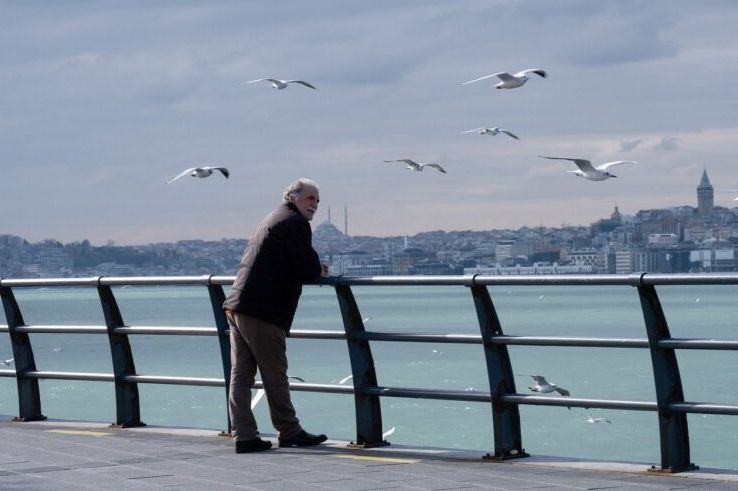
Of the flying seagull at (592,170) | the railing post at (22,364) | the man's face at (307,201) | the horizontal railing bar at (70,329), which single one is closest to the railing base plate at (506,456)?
the man's face at (307,201)

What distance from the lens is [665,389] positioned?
901cm

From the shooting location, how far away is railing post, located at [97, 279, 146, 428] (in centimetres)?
1200

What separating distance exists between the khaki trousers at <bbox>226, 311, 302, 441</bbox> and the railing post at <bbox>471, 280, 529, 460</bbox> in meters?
1.33

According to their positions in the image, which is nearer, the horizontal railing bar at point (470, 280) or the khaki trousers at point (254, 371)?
the horizontal railing bar at point (470, 280)

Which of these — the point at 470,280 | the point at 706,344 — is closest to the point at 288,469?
the point at 470,280

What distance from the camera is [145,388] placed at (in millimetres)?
59812

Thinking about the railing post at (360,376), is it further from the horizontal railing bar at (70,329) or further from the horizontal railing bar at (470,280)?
the horizontal railing bar at (70,329)

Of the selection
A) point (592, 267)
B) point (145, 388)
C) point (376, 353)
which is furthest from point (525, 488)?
point (592, 267)

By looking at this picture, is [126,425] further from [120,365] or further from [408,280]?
[408,280]

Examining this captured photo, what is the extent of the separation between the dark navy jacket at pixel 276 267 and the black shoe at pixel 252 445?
2.47 feet

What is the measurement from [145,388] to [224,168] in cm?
4134

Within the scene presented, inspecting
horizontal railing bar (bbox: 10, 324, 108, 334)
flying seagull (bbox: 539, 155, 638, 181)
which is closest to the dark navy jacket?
horizontal railing bar (bbox: 10, 324, 108, 334)

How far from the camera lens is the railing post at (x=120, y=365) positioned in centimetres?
1200

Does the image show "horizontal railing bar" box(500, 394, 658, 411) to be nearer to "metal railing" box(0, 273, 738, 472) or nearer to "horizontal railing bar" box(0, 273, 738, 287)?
"metal railing" box(0, 273, 738, 472)
